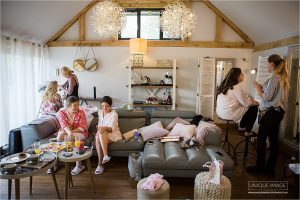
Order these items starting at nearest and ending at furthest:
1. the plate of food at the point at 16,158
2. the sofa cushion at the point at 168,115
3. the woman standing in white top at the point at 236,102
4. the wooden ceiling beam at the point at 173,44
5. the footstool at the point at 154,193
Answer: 1. the footstool at the point at 154,193
2. the plate of food at the point at 16,158
3. the woman standing in white top at the point at 236,102
4. the sofa cushion at the point at 168,115
5. the wooden ceiling beam at the point at 173,44

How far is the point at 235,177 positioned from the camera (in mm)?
3182

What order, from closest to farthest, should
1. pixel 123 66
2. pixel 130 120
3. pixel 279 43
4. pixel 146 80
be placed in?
pixel 130 120
pixel 279 43
pixel 146 80
pixel 123 66

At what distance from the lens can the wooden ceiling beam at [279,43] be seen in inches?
155

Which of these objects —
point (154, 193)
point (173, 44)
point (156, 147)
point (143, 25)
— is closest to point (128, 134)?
point (156, 147)

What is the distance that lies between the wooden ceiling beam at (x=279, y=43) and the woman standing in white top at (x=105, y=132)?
3304mm

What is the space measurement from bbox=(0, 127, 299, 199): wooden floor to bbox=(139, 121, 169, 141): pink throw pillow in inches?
23.3

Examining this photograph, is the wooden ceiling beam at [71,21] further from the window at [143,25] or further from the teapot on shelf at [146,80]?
the teapot on shelf at [146,80]

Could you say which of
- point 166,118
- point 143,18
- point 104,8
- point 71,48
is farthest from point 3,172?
point 143,18

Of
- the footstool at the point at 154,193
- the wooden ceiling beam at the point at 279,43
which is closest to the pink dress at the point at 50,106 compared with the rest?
the footstool at the point at 154,193

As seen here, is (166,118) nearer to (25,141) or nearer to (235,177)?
(235,177)

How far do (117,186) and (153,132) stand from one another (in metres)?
1.05

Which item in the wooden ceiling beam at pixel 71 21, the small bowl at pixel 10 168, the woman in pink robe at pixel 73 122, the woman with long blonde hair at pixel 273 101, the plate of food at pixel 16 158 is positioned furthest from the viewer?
the wooden ceiling beam at pixel 71 21

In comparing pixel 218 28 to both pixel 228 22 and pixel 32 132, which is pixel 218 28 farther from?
pixel 32 132

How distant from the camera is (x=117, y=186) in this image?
2.91 metres
